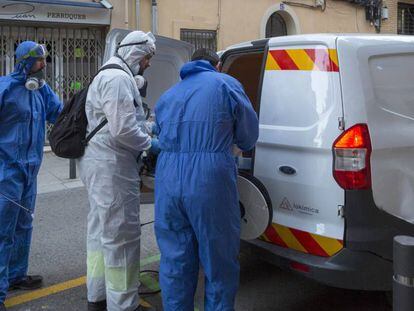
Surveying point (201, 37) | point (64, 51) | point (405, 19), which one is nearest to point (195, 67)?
point (64, 51)

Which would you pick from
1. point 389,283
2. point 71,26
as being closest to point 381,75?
point 389,283

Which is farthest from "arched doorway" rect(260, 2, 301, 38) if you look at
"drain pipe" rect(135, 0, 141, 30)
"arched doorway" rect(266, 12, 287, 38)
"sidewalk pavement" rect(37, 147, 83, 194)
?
"sidewalk pavement" rect(37, 147, 83, 194)

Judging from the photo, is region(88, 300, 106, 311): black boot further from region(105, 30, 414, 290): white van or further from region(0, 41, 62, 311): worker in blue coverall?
region(105, 30, 414, 290): white van

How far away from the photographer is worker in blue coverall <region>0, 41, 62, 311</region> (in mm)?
3635

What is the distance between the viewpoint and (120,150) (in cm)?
334

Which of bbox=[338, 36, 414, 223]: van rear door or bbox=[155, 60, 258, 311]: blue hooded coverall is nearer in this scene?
bbox=[155, 60, 258, 311]: blue hooded coverall

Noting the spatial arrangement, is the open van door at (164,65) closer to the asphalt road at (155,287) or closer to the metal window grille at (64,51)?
the asphalt road at (155,287)

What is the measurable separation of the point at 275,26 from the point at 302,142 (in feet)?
38.5

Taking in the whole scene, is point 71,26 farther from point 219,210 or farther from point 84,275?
point 219,210

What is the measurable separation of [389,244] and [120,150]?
170 centimetres

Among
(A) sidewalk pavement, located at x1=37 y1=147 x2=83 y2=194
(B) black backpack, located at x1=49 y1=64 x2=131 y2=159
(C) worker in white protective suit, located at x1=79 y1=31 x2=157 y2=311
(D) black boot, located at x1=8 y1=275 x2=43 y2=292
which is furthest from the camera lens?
(A) sidewalk pavement, located at x1=37 y1=147 x2=83 y2=194

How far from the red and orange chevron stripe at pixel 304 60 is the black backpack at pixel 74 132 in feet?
3.23

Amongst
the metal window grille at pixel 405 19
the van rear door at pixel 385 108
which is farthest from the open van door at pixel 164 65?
the metal window grille at pixel 405 19

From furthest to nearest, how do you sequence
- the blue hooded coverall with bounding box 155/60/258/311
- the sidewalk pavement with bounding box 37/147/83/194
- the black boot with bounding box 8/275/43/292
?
1. the sidewalk pavement with bounding box 37/147/83/194
2. the black boot with bounding box 8/275/43/292
3. the blue hooded coverall with bounding box 155/60/258/311
